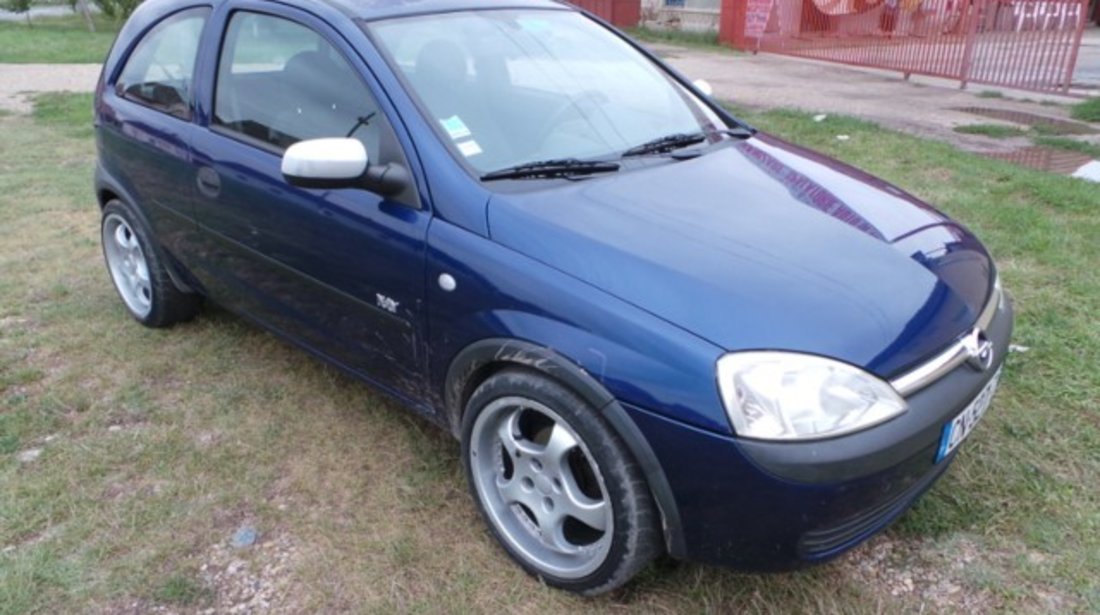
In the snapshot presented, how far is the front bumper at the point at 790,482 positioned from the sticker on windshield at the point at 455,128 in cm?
109

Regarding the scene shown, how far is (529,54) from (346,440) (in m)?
1.58

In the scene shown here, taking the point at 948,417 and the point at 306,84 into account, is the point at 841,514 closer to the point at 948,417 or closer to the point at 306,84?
the point at 948,417

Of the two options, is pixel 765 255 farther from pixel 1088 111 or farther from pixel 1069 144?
pixel 1088 111

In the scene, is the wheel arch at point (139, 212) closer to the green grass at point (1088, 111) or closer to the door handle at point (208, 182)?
the door handle at point (208, 182)

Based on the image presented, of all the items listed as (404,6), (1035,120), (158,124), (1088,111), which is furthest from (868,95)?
(158,124)

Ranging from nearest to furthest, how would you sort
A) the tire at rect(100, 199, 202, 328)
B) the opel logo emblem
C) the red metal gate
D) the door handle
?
1. the opel logo emblem
2. the door handle
3. the tire at rect(100, 199, 202, 328)
4. the red metal gate

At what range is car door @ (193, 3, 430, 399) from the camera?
8.48 ft

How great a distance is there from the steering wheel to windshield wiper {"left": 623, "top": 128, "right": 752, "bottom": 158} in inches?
9.2

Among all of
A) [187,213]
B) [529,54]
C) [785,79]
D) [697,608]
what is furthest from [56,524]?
[785,79]

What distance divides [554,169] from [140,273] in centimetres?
247

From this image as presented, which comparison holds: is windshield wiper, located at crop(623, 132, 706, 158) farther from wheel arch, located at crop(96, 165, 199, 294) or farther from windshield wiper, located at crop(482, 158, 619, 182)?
wheel arch, located at crop(96, 165, 199, 294)

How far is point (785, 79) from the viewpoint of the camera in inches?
468

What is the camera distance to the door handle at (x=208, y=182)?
3.15 m

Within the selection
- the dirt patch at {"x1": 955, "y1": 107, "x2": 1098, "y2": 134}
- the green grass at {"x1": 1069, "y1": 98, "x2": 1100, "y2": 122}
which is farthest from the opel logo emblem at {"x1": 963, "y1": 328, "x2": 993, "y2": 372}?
the green grass at {"x1": 1069, "y1": 98, "x2": 1100, "y2": 122}
